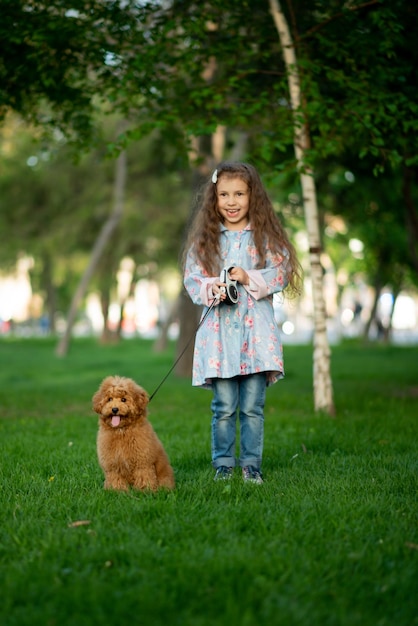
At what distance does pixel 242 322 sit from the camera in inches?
206

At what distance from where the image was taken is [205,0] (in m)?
8.65

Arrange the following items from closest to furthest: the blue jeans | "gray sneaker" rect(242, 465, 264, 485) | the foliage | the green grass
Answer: the green grass
"gray sneaker" rect(242, 465, 264, 485)
the blue jeans
the foliage

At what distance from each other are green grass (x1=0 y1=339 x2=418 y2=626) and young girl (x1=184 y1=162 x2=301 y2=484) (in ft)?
1.23

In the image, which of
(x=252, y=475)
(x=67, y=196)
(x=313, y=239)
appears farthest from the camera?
(x=67, y=196)

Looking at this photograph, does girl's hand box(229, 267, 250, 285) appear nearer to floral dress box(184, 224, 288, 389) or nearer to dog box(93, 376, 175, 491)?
floral dress box(184, 224, 288, 389)

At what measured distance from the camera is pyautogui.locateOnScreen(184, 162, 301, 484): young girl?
5164 millimetres

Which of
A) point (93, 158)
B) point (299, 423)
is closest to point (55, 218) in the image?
point (93, 158)

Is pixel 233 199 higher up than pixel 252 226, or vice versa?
pixel 233 199

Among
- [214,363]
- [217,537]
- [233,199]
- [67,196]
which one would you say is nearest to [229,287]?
[214,363]

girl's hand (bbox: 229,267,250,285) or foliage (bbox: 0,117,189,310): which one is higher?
foliage (bbox: 0,117,189,310)

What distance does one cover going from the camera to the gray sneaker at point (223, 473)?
522 cm

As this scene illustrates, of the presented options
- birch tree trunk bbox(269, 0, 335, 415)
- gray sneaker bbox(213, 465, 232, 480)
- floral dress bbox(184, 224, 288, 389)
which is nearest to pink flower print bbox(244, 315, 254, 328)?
floral dress bbox(184, 224, 288, 389)

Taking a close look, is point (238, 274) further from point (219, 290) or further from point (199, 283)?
point (199, 283)

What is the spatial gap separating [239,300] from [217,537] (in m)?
1.86
